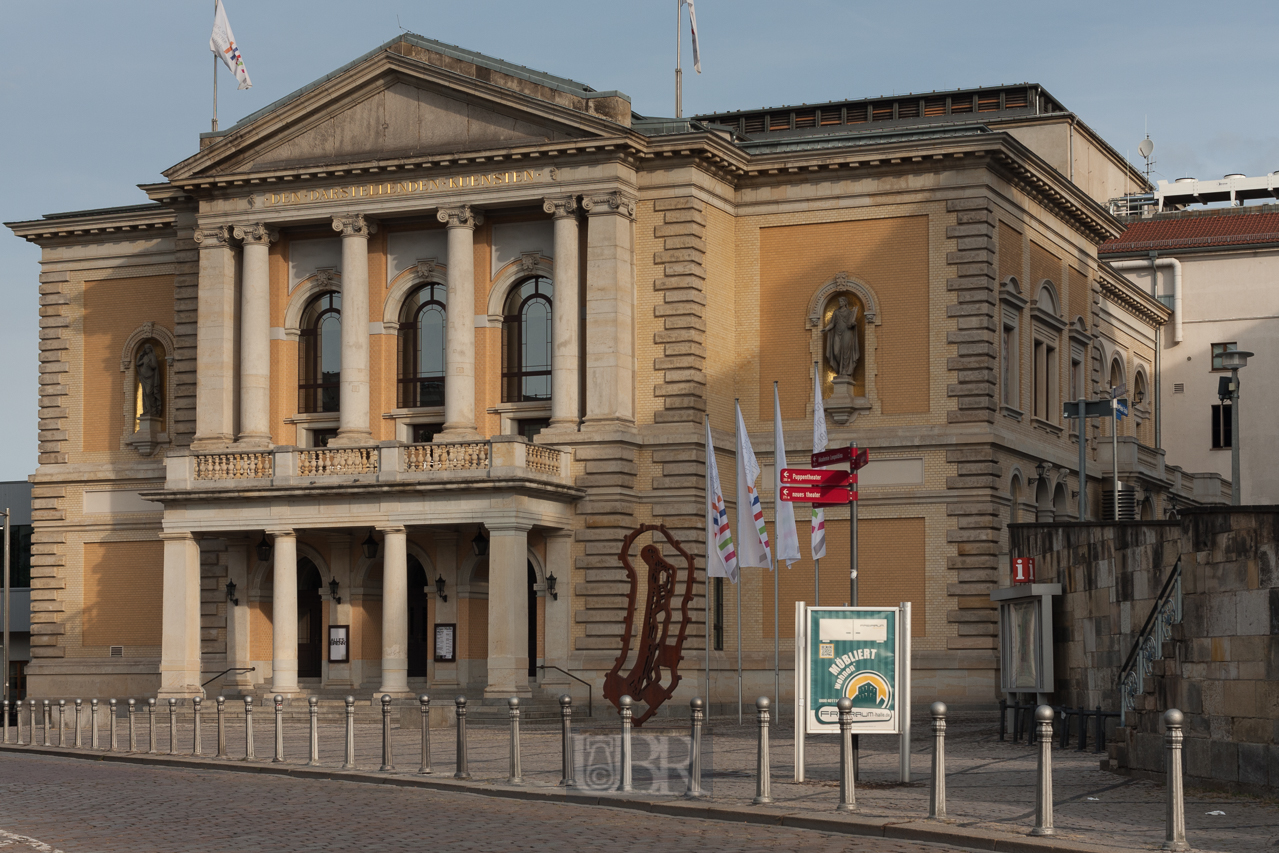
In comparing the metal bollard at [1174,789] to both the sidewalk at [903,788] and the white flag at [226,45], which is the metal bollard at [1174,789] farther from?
the white flag at [226,45]

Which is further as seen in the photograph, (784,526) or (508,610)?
(508,610)

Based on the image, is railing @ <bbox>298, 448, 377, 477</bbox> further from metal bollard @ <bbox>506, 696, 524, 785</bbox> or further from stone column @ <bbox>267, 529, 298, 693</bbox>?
metal bollard @ <bbox>506, 696, 524, 785</bbox>

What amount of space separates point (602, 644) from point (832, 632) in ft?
74.4

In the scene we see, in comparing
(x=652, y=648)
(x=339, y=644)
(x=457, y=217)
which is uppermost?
(x=457, y=217)

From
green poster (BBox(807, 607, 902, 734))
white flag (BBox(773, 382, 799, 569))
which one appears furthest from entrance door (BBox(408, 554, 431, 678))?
green poster (BBox(807, 607, 902, 734))

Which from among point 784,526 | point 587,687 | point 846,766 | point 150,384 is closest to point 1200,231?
point 587,687

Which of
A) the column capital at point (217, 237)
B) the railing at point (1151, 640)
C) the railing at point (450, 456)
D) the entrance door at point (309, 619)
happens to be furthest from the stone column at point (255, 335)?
the railing at point (1151, 640)

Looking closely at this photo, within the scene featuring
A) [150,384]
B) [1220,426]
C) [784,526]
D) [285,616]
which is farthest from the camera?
[1220,426]

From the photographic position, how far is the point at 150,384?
5378cm

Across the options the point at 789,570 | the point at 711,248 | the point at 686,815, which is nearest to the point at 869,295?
the point at 711,248

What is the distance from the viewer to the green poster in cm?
2242

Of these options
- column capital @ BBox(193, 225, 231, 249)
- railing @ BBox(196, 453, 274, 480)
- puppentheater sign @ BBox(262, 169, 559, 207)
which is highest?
puppentheater sign @ BBox(262, 169, 559, 207)

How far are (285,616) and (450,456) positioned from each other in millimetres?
5636

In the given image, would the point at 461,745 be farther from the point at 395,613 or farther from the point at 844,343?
the point at 844,343
